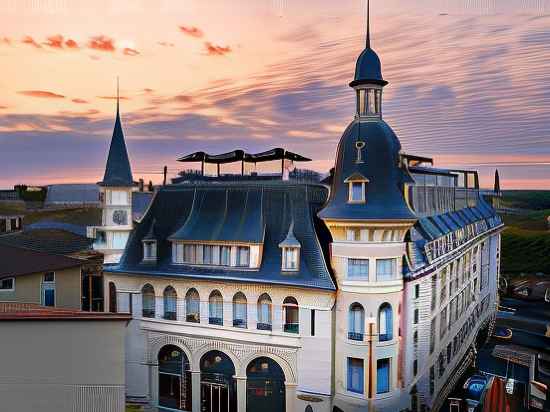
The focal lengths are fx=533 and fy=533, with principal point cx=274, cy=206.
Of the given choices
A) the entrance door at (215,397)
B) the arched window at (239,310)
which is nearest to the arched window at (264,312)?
the arched window at (239,310)

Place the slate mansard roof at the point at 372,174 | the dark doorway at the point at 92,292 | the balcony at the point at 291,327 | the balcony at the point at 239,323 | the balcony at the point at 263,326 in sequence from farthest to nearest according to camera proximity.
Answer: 1. the dark doorway at the point at 92,292
2. the balcony at the point at 239,323
3. the balcony at the point at 263,326
4. the balcony at the point at 291,327
5. the slate mansard roof at the point at 372,174

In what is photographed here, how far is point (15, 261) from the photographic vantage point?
791 cm

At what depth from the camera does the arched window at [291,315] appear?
21.8ft

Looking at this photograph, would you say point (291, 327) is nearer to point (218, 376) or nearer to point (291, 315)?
point (291, 315)

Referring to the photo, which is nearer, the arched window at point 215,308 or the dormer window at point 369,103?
the dormer window at point 369,103

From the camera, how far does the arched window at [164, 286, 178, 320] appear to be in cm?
736

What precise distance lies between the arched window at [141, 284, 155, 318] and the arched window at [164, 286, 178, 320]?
224 millimetres

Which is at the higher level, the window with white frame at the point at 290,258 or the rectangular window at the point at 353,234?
the rectangular window at the point at 353,234

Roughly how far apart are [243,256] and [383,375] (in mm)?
2277

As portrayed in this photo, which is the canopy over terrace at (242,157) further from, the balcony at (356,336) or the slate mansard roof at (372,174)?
the balcony at (356,336)

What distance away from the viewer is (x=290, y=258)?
6668 millimetres

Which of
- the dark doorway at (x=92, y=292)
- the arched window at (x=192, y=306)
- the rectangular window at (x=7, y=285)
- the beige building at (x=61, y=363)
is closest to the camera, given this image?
the beige building at (x=61, y=363)

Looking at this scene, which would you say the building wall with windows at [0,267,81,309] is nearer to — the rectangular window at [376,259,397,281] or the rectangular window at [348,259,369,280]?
the rectangular window at [348,259,369,280]

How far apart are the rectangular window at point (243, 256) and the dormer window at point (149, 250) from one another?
137cm
